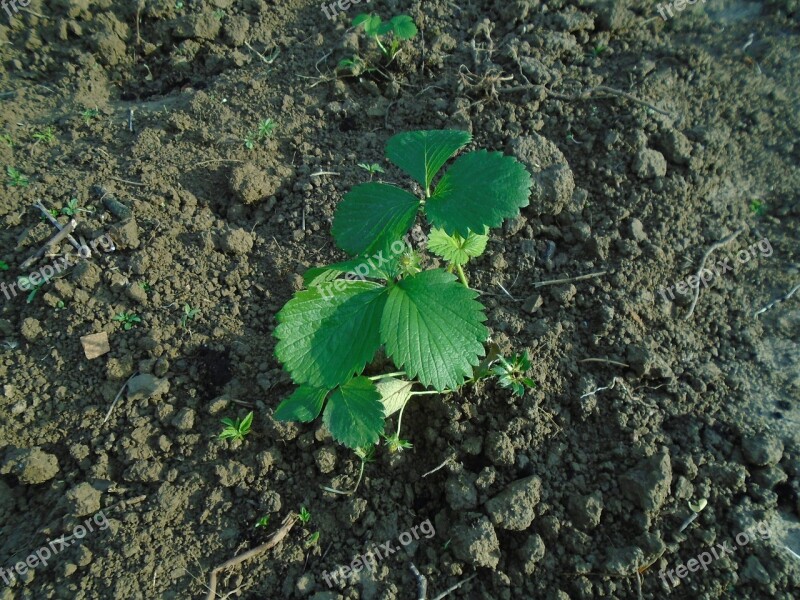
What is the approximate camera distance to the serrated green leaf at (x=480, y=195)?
183 cm

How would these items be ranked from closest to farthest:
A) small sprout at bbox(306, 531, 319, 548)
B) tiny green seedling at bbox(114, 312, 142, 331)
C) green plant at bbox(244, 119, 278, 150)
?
1. small sprout at bbox(306, 531, 319, 548)
2. tiny green seedling at bbox(114, 312, 142, 331)
3. green plant at bbox(244, 119, 278, 150)

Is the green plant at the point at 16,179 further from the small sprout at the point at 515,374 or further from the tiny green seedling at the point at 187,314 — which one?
the small sprout at the point at 515,374

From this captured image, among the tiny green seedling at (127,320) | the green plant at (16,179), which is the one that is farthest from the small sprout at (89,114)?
the tiny green seedling at (127,320)

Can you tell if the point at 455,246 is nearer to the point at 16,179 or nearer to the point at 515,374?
the point at 515,374

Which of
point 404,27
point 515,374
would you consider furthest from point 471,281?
point 404,27

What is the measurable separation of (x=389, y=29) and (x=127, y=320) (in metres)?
1.93

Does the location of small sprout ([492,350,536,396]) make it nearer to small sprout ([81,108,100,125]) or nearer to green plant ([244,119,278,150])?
green plant ([244,119,278,150])

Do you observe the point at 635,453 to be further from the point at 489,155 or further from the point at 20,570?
the point at 20,570

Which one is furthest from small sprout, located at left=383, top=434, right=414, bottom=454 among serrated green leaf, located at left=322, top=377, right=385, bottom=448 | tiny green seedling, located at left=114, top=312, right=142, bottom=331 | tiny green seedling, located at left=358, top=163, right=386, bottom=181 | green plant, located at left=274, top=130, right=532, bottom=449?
tiny green seedling, located at left=358, top=163, right=386, bottom=181

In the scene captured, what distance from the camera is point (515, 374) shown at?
2.11 m

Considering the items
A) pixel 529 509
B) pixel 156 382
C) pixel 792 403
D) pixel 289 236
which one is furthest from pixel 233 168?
pixel 792 403

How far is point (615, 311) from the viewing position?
2307mm

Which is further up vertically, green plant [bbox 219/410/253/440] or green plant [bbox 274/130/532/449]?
green plant [bbox 274/130/532/449]

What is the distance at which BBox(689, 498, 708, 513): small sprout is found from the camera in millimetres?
1881
